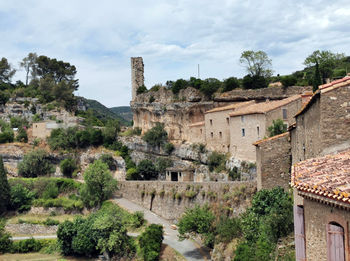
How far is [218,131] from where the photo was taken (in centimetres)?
3997

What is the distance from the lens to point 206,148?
4200cm

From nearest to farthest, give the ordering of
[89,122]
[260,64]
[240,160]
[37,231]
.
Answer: [240,160] → [37,231] → [260,64] → [89,122]

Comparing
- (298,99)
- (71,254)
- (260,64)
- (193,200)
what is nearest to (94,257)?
→ (71,254)

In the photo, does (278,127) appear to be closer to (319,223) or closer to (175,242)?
(175,242)

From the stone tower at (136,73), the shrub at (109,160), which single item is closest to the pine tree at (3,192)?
the shrub at (109,160)

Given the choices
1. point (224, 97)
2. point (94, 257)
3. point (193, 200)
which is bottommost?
point (94, 257)

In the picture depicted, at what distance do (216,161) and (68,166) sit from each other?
72.4ft

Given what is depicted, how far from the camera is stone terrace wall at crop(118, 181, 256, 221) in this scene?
26891 mm

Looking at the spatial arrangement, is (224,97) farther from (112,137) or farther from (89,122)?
(89,122)

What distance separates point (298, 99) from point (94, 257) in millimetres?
20992

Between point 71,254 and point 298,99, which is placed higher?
point 298,99

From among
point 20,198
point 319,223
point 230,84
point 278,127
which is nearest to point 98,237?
point 278,127

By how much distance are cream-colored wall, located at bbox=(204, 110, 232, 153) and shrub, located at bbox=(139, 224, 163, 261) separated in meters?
11.9

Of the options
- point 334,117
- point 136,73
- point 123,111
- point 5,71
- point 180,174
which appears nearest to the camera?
point 334,117
